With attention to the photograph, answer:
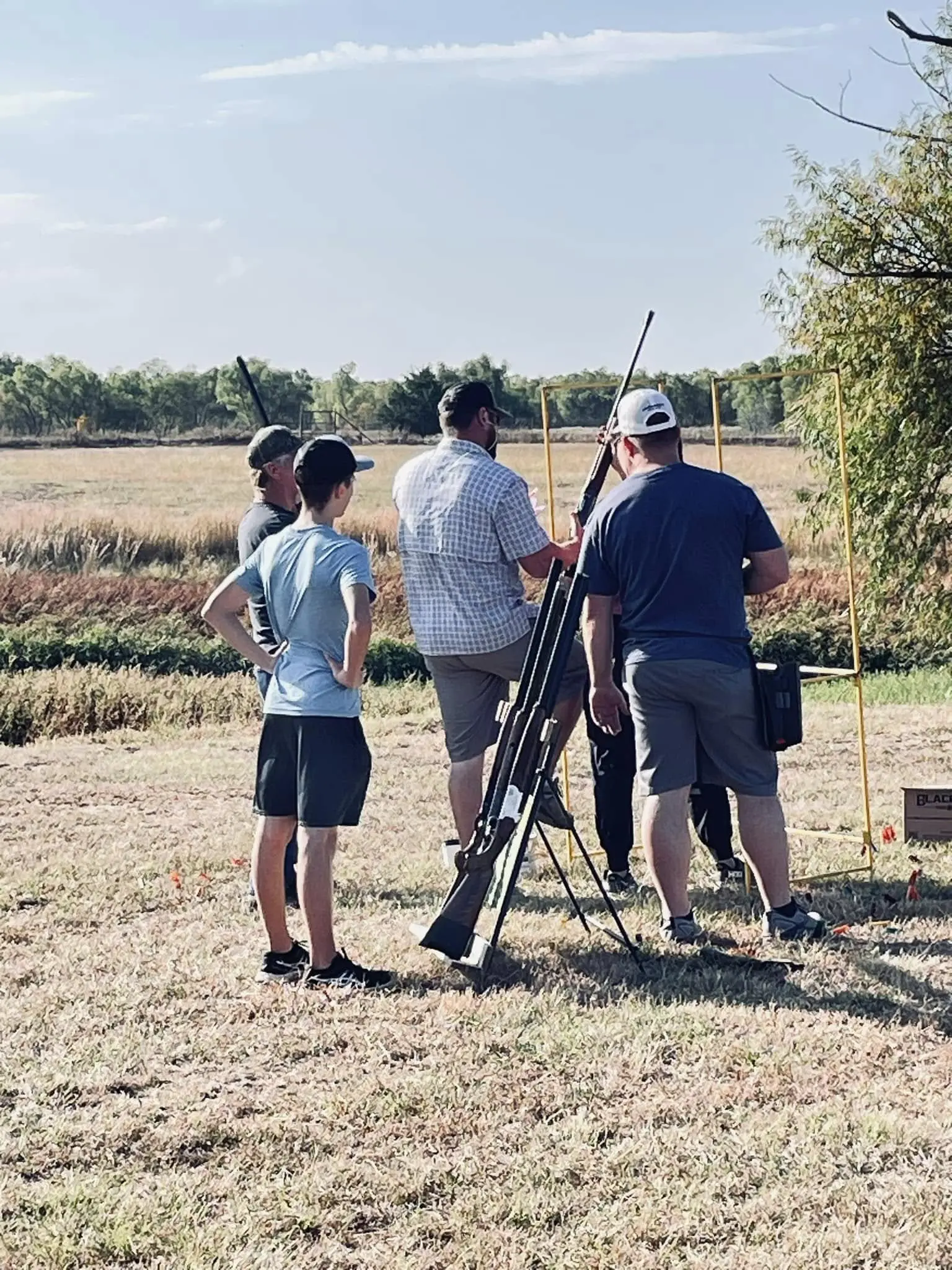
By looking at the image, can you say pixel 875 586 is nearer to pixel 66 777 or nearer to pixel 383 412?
pixel 66 777

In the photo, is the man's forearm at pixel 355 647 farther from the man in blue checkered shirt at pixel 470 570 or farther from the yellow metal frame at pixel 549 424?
the yellow metal frame at pixel 549 424

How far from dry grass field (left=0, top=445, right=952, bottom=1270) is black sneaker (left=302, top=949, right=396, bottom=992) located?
0.12 metres

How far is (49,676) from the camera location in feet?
66.8

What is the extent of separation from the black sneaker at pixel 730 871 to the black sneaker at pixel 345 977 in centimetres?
203

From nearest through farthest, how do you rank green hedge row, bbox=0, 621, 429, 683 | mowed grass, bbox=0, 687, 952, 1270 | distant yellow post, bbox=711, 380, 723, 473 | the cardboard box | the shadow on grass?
mowed grass, bbox=0, 687, 952, 1270, the shadow on grass, distant yellow post, bbox=711, 380, 723, 473, the cardboard box, green hedge row, bbox=0, 621, 429, 683

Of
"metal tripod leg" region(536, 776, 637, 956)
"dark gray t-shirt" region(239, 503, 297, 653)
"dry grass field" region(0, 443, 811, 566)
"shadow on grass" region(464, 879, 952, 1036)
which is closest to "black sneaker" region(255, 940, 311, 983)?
"shadow on grass" region(464, 879, 952, 1036)

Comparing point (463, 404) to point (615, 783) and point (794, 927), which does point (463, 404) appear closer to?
point (615, 783)

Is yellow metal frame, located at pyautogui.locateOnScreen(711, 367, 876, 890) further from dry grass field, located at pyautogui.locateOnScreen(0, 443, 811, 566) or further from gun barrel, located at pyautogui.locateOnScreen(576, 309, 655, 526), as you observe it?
dry grass field, located at pyautogui.locateOnScreen(0, 443, 811, 566)

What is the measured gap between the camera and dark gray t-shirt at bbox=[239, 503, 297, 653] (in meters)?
6.46

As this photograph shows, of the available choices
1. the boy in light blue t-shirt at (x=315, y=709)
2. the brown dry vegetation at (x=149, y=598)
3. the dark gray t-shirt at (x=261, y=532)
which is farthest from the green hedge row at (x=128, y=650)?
the boy in light blue t-shirt at (x=315, y=709)

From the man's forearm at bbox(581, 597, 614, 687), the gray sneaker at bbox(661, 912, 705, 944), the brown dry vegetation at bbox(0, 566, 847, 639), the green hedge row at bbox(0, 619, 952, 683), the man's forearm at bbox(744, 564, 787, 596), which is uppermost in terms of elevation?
the man's forearm at bbox(744, 564, 787, 596)

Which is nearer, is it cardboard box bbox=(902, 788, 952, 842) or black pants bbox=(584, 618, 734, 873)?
black pants bbox=(584, 618, 734, 873)

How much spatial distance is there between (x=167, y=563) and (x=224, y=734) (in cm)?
2248

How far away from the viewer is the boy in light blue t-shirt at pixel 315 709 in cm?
541
